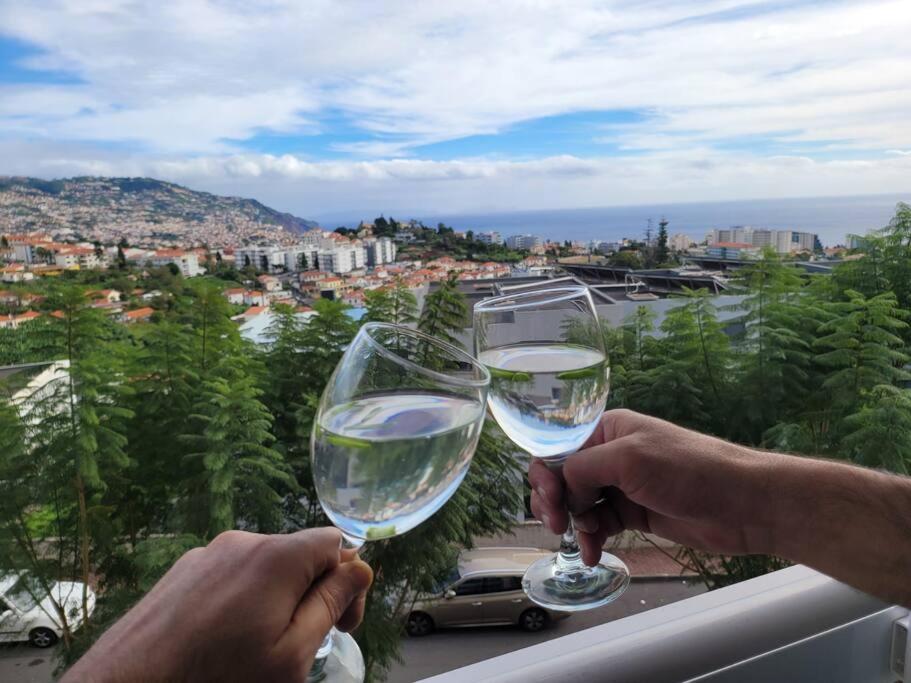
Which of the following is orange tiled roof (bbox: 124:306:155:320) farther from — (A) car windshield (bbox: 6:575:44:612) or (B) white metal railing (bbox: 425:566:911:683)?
(B) white metal railing (bbox: 425:566:911:683)

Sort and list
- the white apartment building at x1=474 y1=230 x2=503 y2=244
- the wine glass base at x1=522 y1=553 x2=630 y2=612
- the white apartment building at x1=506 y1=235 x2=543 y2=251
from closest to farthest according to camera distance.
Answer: the wine glass base at x1=522 y1=553 x2=630 y2=612, the white apartment building at x1=474 y1=230 x2=503 y2=244, the white apartment building at x1=506 y1=235 x2=543 y2=251

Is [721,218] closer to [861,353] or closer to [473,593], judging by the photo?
[861,353]

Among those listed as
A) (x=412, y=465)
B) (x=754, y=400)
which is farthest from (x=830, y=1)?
(x=412, y=465)

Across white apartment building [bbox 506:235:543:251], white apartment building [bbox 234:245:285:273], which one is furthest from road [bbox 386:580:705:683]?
white apartment building [bbox 506:235:543:251]

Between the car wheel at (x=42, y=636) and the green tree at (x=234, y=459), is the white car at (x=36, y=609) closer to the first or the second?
the car wheel at (x=42, y=636)

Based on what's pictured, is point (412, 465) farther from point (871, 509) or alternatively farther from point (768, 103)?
point (768, 103)

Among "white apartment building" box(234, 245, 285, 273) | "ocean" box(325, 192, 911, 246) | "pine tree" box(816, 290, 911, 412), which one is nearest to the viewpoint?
"pine tree" box(816, 290, 911, 412)
